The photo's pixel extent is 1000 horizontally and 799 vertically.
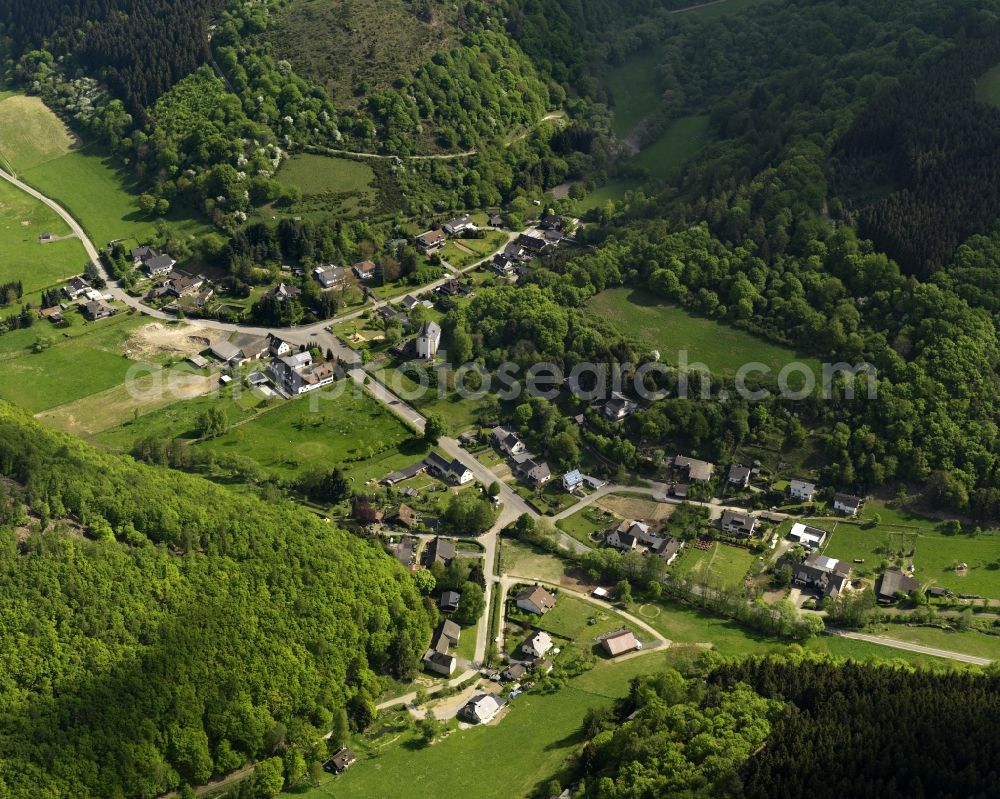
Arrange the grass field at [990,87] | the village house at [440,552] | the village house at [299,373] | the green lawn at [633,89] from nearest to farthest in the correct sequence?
the village house at [440,552] → the village house at [299,373] → the grass field at [990,87] → the green lawn at [633,89]

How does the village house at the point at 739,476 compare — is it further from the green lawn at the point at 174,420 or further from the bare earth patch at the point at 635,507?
the green lawn at the point at 174,420

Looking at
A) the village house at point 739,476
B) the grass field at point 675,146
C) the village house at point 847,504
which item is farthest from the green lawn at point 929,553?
the grass field at point 675,146

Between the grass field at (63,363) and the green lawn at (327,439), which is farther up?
the grass field at (63,363)

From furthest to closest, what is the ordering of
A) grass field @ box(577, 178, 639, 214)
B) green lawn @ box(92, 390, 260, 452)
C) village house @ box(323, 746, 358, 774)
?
grass field @ box(577, 178, 639, 214), green lawn @ box(92, 390, 260, 452), village house @ box(323, 746, 358, 774)

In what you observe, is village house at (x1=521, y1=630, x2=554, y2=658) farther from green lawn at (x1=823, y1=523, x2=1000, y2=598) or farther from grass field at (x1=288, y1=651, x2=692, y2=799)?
green lawn at (x1=823, y1=523, x2=1000, y2=598)

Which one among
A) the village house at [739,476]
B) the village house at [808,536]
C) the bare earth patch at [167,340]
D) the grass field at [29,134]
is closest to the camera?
the village house at [808,536]

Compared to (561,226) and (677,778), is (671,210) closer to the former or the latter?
(561,226)

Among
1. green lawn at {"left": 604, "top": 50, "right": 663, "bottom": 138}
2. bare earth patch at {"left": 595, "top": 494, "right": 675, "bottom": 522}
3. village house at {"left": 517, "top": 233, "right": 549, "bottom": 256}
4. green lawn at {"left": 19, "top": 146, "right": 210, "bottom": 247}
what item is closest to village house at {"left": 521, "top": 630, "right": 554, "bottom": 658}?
bare earth patch at {"left": 595, "top": 494, "right": 675, "bottom": 522}
